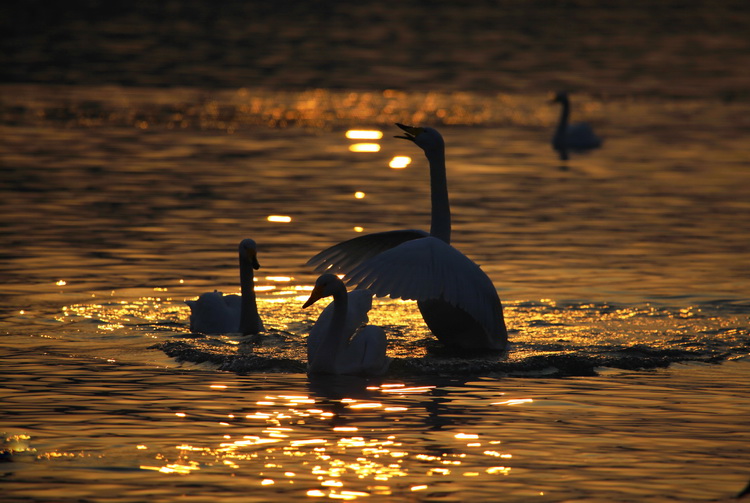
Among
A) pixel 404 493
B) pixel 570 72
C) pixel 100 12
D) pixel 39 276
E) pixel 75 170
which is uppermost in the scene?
pixel 100 12

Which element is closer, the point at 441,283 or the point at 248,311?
the point at 441,283

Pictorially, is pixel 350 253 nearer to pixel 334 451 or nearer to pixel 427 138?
pixel 427 138

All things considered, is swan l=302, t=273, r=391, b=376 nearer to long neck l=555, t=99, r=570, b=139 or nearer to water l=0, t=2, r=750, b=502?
water l=0, t=2, r=750, b=502

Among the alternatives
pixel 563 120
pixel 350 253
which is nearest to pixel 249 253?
pixel 350 253

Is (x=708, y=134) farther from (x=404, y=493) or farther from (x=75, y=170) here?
(x=404, y=493)

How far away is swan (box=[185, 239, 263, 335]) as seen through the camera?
43.3 feet

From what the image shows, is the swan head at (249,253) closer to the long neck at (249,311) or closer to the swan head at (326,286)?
the long neck at (249,311)

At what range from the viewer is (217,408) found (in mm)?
10211

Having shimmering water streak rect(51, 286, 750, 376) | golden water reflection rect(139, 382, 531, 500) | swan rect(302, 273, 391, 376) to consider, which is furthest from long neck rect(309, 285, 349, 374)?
golden water reflection rect(139, 382, 531, 500)

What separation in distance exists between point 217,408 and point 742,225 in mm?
10990

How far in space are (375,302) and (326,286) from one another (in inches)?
141

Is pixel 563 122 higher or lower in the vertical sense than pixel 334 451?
higher

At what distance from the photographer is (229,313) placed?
13438 millimetres

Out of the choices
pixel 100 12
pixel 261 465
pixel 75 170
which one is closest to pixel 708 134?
pixel 75 170
